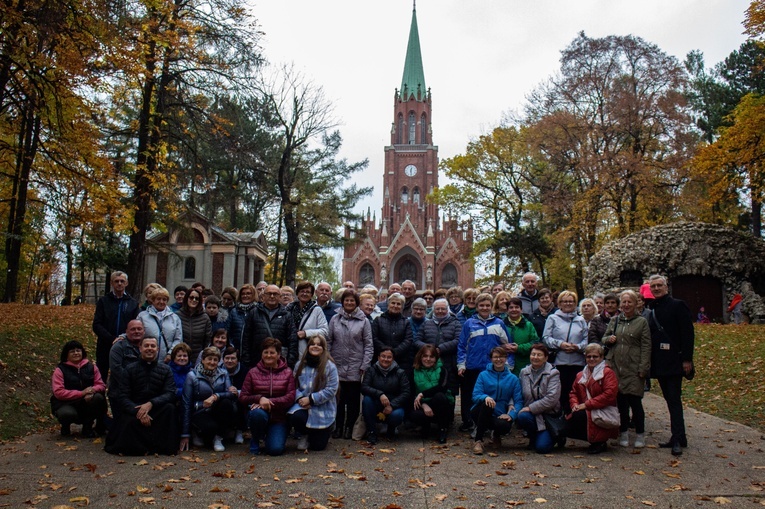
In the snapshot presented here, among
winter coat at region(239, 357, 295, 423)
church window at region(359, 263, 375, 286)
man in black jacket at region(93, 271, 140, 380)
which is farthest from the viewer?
church window at region(359, 263, 375, 286)

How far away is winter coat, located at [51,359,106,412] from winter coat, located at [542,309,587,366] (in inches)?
207

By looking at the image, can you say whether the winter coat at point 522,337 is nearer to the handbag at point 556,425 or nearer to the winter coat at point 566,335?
the winter coat at point 566,335

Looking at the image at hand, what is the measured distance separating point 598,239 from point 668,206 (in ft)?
10.2

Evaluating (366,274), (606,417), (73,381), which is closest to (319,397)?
(73,381)

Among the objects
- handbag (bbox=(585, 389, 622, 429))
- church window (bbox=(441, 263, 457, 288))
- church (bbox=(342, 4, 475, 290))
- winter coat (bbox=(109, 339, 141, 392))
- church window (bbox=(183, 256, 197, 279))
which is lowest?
handbag (bbox=(585, 389, 622, 429))

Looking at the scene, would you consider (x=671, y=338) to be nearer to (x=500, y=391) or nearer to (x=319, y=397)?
(x=500, y=391)

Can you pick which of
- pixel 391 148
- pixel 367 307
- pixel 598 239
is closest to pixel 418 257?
pixel 391 148

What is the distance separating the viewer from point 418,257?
62094 mm

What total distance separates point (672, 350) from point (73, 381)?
260 inches

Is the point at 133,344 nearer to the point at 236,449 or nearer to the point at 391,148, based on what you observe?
the point at 236,449

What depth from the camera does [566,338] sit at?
7.41m

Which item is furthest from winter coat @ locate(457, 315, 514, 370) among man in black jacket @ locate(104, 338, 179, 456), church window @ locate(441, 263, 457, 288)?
church window @ locate(441, 263, 457, 288)

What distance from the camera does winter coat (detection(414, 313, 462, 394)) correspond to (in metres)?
7.69

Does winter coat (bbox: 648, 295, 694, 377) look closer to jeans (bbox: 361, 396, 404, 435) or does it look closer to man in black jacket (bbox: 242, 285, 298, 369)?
jeans (bbox: 361, 396, 404, 435)
